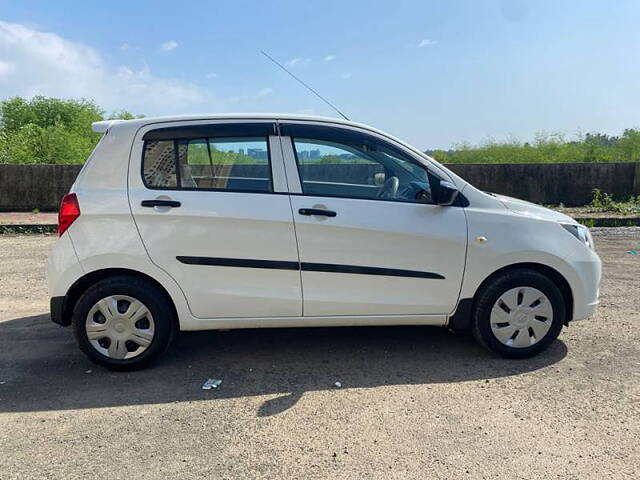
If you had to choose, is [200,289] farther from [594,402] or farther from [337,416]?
[594,402]

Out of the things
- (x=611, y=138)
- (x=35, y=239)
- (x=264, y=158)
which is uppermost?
(x=611, y=138)

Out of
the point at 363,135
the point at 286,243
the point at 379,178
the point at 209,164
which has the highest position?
the point at 363,135

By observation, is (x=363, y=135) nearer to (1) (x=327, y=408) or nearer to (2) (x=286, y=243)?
(2) (x=286, y=243)

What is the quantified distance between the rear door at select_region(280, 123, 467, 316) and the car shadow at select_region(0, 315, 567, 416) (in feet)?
1.49

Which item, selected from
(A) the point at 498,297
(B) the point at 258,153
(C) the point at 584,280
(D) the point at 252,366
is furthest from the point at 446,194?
(D) the point at 252,366

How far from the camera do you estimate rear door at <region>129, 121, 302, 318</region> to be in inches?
133

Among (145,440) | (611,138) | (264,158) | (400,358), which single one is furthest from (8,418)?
(611,138)

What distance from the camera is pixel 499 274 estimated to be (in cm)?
A: 362

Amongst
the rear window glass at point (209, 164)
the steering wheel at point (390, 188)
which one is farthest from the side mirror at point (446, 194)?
the rear window glass at point (209, 164)

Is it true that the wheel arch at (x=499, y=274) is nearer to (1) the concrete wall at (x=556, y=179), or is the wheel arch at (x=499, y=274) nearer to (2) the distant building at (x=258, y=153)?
(2) the distant building at (x=258, y=153)

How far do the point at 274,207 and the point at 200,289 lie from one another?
0.83 m

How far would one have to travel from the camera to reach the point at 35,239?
9125 millimetres

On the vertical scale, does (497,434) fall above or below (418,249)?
below

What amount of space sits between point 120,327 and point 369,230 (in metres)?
1.99
